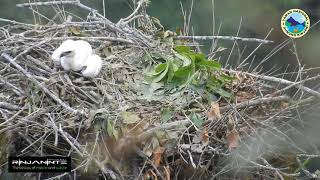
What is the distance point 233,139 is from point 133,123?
477 mm

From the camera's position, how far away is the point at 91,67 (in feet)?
10.6

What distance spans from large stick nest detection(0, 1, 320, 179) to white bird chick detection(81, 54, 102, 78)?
46mm

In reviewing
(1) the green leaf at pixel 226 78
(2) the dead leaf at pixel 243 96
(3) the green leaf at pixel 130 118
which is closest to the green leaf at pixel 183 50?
(1) the green leaf at pixel 226 78

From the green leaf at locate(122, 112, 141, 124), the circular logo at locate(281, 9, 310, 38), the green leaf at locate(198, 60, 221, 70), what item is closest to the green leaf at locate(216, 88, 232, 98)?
the green leaf at locate(198, 60, 221, 70)

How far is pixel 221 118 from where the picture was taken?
3070 mm

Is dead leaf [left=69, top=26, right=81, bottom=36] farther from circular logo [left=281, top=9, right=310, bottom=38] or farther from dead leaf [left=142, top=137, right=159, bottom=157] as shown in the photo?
circular logo [left=281, top=9, right=310, bottom=38]

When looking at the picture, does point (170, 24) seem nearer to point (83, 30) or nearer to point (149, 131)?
point (83, 30)

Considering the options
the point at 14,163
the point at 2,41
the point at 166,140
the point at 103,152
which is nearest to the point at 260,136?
the point at 166,140

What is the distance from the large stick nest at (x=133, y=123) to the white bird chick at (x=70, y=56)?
0.06 meters

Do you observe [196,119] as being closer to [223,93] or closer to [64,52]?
[223,93]

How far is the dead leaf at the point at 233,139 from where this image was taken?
303 cm

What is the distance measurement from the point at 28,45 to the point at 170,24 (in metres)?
2.10

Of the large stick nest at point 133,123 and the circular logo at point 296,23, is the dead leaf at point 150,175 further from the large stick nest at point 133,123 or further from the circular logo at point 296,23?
the circular logo at point 296,23

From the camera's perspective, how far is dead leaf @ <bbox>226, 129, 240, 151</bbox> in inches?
119
